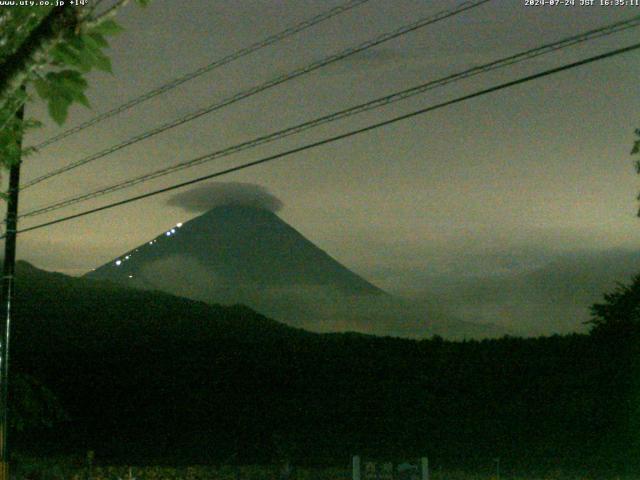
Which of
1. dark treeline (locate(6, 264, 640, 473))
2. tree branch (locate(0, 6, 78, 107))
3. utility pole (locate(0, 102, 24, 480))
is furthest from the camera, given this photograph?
dark treeline (locate(6, 264, 640, 473))

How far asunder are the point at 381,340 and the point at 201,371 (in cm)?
1108

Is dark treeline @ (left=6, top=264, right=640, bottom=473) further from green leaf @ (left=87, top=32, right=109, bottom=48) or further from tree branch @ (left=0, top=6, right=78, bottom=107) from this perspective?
tree branch @ (left=0, top=6, right=78, bottom=107)

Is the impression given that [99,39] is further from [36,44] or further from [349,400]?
[349,400]

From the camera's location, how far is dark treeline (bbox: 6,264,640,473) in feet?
113

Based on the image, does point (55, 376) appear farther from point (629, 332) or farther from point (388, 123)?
point (388, 123)

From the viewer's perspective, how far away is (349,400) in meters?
44.7

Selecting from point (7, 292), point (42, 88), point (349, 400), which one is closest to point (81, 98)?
point (42, 88)

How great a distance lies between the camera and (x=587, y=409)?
3562 centimetres

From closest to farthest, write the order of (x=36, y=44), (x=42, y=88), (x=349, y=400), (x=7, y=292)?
(x=36, y=44) < (x=42, y=88) < (x=7, y=292) < (x=349, y=400)

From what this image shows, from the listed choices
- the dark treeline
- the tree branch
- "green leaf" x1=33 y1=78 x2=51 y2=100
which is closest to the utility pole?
"green leaf" x1=33 y1=78 x2=51 y2=100

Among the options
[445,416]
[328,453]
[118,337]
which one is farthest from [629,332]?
[118,337]

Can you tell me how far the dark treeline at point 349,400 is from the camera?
1361 inches

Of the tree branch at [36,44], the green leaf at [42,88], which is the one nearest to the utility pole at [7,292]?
the green leaf at [42,88]

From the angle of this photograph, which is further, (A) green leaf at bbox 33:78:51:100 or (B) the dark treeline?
(B) the dark treeline
